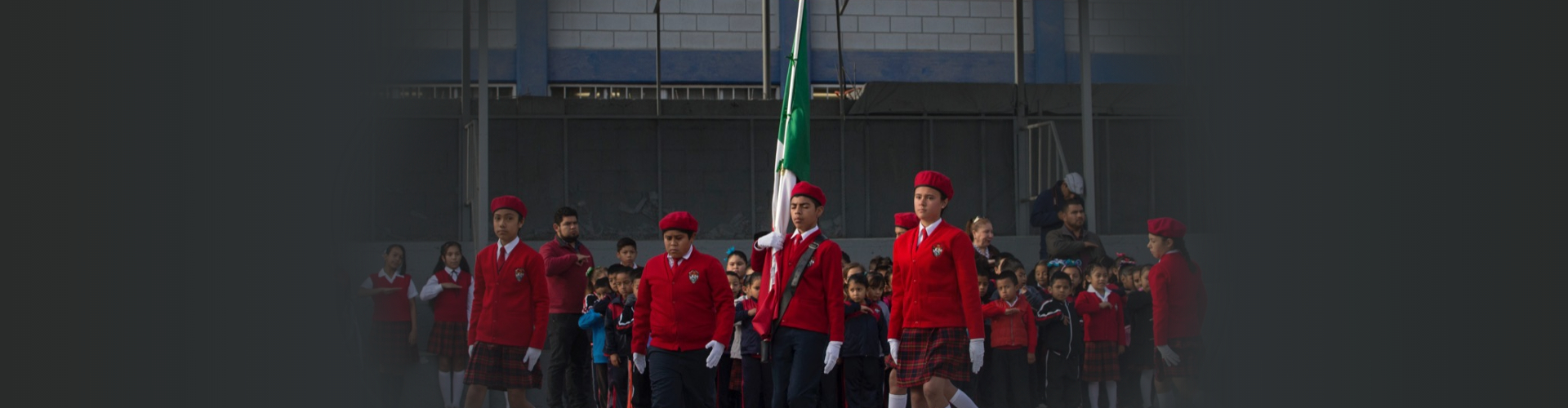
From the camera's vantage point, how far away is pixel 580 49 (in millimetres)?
19344

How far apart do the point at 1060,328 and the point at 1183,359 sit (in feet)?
10.1

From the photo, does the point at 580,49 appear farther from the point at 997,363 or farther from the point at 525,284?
the point at 525,284

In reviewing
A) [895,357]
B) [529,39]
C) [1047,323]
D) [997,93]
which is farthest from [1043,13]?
[895,357]

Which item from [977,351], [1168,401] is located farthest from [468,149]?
[1168,401]

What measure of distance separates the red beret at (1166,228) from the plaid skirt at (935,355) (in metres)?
1.08

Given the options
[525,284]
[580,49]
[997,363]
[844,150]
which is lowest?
[997,363]

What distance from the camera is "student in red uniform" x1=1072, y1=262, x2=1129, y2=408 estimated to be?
934cm

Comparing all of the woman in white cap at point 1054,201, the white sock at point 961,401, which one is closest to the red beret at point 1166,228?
the white sock at point 961,401

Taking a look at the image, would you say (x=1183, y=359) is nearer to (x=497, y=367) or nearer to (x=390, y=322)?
(x=497, y=367)

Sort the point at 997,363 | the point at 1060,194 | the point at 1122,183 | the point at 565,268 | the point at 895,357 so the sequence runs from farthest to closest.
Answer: the point at 1122,183, the point at 1060,194, the point at 997,363, the point at 565,268, the point at 895,357

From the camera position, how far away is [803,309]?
21.6 ft

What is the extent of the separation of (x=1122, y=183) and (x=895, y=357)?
7.45 metres

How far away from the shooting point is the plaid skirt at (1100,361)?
369 inches

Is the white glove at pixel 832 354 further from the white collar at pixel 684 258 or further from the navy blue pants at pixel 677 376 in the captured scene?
the white collar at pixel 684 258
